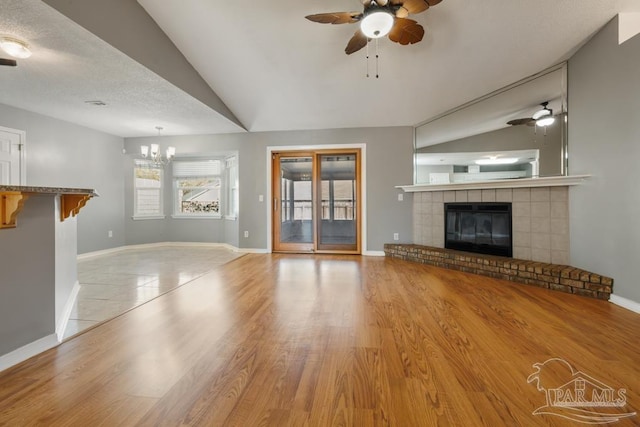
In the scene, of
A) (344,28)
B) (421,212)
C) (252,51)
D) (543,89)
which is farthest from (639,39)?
(252,51)

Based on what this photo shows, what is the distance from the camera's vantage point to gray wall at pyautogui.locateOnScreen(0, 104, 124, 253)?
417 centimetres

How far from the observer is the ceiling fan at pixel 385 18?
222 centimetres

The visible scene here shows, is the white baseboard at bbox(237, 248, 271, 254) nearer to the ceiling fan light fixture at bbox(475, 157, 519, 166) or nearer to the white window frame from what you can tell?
the white window frame

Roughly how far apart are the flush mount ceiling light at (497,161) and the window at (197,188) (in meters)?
5.31

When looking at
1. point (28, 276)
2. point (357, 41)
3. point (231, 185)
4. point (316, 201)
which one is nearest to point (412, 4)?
point (357, 41)

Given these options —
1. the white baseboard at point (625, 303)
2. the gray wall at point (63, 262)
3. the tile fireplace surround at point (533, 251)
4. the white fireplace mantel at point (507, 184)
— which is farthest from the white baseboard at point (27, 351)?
the white fireplace mantel at point (507, 184)

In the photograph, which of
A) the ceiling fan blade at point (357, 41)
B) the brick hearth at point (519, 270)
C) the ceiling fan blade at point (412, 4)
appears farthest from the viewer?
the brick hearth at point (519, 270)

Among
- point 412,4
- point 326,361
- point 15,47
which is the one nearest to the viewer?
point 326,361

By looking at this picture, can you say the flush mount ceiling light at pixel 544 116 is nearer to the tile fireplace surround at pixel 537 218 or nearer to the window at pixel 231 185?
the tile fireplace surround at pixel 537 218

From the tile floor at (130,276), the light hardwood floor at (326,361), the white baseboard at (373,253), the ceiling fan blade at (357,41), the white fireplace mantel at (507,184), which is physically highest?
the ceiling fan blade at (357,41)

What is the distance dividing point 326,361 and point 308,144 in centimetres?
419

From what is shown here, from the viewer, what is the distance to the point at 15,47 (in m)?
2.34

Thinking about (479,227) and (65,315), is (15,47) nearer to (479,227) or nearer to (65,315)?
(65,315)

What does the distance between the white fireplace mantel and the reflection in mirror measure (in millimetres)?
113
